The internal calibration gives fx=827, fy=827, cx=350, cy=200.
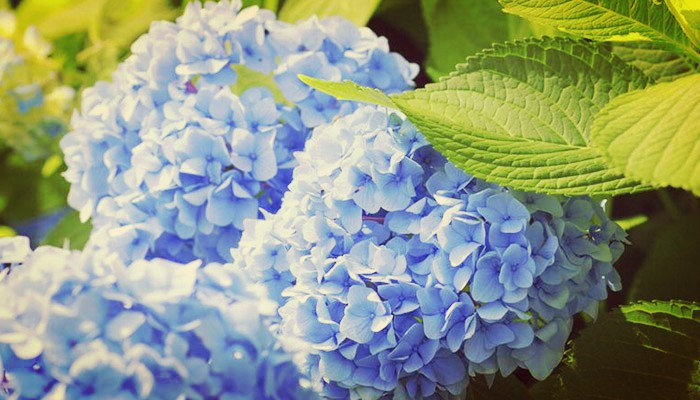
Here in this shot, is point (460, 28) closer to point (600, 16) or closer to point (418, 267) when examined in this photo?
point (600, 16)

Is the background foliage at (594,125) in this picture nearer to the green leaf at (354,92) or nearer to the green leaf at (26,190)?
the green leaf at (354,92)

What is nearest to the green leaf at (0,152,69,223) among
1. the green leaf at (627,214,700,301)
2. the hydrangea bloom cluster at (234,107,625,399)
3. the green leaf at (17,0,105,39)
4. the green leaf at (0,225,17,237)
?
the green leaf at (0,225,17,237)

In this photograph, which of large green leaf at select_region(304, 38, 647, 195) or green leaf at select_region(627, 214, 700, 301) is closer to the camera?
large green leaf at select_region(304, 38, 647, 195)

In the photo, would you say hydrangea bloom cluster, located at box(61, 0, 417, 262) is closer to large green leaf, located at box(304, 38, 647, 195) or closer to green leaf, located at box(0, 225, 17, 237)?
large green leaf, located at box(304, 38, 647, 195)

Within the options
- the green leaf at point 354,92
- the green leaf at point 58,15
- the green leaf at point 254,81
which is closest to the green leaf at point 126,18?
the green leaf at point 58,15

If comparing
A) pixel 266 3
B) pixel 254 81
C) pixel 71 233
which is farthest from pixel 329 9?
pixel 71 233

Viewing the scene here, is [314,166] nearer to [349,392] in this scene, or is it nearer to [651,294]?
[349,392]

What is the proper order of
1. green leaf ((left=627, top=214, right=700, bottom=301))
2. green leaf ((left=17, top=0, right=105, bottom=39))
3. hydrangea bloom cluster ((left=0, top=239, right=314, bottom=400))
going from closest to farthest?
hydrangea bloom cluster ((left=0, top=239, right=314, bottom=400)) < green leaf ((left=627, top=214, right=700, bottom=301)) < green leaf ((left=17, top=0, right=105, bottom=39))
